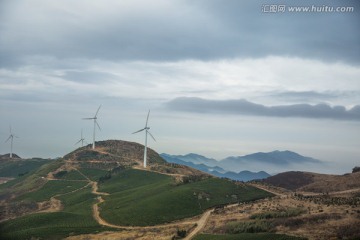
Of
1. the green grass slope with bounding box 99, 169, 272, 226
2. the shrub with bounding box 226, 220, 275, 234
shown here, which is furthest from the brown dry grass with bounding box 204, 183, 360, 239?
the green grass slope with bounding box 99, 169, 272, 226

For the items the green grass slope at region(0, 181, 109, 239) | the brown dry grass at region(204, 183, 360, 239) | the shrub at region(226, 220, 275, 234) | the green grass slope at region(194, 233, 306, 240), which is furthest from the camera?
the green grass slope at region(0, 181, 109, 239)

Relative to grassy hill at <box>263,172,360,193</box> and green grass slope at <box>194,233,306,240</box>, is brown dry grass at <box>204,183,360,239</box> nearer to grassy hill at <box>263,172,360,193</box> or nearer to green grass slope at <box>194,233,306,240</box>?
green grass slope at <box>194,233,306,240</box>

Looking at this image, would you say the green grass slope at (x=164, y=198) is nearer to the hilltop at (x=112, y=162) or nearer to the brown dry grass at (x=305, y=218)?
the brown dry grass at (x=305, y=218)

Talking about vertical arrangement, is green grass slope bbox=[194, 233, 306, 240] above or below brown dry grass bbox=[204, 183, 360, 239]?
below

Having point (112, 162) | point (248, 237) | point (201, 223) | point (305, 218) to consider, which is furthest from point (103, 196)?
point (305, 218)

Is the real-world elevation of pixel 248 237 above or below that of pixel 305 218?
below

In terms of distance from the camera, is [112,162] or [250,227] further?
[112,162]

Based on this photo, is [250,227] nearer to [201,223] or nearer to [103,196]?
[201,223]
